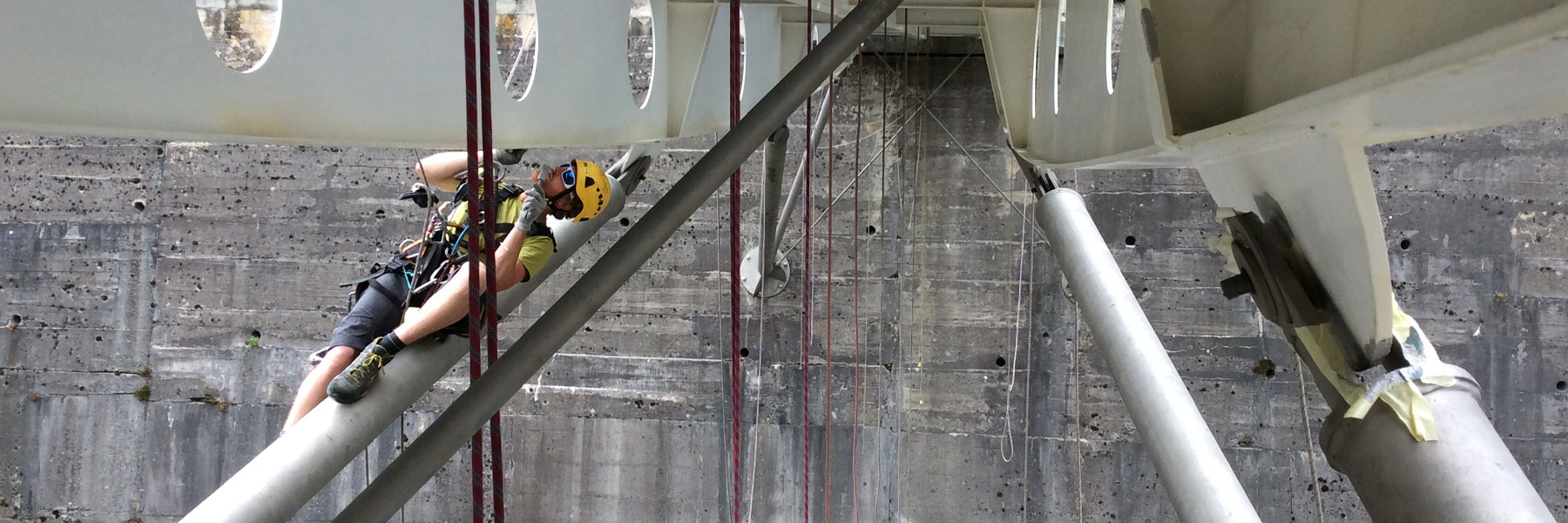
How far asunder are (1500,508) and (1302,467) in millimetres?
7586

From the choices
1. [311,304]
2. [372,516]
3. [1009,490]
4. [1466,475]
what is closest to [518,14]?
[311,304]

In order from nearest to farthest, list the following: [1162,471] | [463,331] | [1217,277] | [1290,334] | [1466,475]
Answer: [1466,475]
[1290,334]
[1162,471]
[463,331]
[1217,277]

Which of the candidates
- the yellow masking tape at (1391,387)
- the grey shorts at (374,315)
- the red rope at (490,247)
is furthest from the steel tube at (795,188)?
the red rope at (490,247)

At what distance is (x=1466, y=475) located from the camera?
200 centimetres

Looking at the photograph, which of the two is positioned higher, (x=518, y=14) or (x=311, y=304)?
(x=518, y=14)

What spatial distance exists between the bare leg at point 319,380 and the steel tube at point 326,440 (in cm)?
75

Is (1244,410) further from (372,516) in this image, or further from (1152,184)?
(372,516)

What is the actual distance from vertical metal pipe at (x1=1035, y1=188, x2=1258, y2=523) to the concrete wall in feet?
15.0

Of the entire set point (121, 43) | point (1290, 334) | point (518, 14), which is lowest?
point (1290, 334)

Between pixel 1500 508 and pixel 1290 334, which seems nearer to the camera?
pixel 1500 508

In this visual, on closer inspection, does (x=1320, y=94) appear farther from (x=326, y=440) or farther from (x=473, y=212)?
(x=326, y=440)

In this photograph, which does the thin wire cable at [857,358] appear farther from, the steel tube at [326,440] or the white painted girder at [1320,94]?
the white painted girder at [1320,94]

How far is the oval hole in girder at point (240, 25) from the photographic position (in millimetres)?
8720

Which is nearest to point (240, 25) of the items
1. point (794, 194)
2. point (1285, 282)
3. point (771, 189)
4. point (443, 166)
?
point (443, 166)
